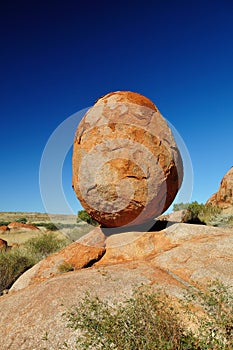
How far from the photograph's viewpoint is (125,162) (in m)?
6.30

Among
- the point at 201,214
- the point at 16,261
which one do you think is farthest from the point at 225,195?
the point at 16,261

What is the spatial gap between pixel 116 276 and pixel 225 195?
11067 mm

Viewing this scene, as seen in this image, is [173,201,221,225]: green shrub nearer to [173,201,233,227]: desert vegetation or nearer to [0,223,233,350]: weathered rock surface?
[173,201,233,227]: desert vegetation

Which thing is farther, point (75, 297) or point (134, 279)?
point (134, 279)

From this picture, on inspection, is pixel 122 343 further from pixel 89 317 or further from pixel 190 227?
pixel 190 227

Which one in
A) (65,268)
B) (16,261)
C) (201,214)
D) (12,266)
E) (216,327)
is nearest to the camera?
(216,327)

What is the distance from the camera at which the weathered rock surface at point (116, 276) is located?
11.7 feet

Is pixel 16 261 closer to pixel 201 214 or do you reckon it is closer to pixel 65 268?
pixel 65 268

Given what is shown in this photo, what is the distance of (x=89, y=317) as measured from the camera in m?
3.19

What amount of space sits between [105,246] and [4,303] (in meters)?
2.80

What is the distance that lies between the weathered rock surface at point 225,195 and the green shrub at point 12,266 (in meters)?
9.48

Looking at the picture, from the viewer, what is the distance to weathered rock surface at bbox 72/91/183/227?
20.8 ft

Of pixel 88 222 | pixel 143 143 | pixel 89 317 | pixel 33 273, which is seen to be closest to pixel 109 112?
pixel 143 143

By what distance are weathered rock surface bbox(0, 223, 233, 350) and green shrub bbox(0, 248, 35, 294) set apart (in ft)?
3.38
